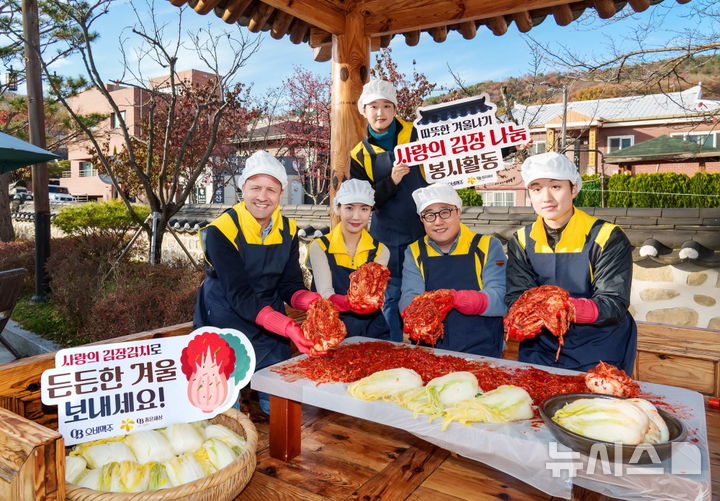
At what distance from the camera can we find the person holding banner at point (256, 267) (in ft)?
10.3

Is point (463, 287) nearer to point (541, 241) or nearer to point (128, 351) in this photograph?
point (541, 241)

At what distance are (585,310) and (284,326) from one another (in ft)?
5.45

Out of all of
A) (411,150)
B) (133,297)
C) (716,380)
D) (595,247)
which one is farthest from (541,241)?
(133,297)

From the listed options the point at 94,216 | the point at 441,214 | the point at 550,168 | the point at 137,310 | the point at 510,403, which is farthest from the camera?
the point at 94,216

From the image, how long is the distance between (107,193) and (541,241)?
42.7 meters

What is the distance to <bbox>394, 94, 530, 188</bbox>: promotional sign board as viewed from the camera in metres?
3.65

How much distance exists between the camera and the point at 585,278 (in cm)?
298

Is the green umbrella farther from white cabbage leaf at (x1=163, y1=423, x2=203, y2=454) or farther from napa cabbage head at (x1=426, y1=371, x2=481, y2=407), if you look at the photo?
napa cabbage head at (x1=426, y1=371, x2=481, y2=407)

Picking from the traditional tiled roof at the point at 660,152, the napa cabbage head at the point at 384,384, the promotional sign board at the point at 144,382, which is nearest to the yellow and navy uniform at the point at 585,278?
the napa cabbage head at the point at 384,384

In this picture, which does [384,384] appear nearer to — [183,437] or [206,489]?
[206,489]

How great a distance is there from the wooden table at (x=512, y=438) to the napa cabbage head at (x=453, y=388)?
165 mm

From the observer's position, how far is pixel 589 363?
3025 millimetres

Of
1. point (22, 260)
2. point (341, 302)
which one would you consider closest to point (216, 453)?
point (341, 302)

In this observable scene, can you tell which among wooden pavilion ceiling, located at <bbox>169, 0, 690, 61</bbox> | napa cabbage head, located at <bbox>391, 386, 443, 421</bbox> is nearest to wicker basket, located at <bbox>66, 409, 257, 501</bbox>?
napa cabbage head, located at <bbox>391, 386, 443, 421</bbox>
